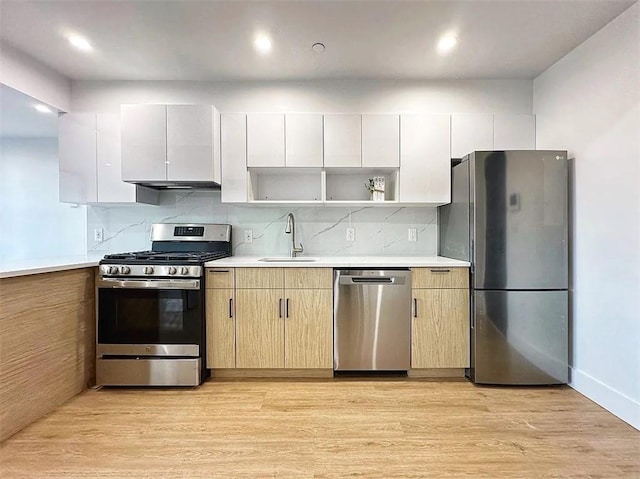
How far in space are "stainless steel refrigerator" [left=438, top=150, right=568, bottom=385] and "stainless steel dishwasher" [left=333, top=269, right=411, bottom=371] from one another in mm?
516

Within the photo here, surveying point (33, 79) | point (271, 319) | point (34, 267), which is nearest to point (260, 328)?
point (271, 319)

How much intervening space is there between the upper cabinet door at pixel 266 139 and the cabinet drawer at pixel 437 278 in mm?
1375

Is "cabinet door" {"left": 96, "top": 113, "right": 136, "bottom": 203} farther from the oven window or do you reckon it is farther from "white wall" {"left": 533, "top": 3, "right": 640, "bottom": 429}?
"white wall" {"left": 533, "top": 3, "right": 640, "bottom": 429}

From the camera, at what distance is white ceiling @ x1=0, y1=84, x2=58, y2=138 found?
2674 mm

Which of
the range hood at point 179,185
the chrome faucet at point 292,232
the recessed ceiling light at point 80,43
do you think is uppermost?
the recessed ceiling light at point 80,43

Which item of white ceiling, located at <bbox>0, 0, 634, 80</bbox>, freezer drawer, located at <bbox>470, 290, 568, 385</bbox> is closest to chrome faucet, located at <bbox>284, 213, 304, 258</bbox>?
white ceiling, located at <bbox>0, 0, 634, 80</bbox>

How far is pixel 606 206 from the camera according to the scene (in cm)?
218

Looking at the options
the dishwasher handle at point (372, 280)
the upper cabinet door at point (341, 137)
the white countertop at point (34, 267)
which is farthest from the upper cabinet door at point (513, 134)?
the white countertop at point (34, 267)

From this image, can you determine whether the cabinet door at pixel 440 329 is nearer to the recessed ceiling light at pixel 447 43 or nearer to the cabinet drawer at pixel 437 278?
the cabinet drawer at pixel 437 278

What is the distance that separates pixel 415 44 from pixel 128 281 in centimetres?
259

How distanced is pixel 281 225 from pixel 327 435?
181cm

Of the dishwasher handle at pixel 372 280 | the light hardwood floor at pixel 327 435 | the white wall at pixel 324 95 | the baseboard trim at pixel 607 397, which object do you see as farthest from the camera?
the white wall at pixel 324 95

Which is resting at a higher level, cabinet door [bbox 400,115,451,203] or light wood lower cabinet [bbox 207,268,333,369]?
cabinet door [bbox 400,115,451,203]

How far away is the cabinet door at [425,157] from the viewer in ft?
9.30
